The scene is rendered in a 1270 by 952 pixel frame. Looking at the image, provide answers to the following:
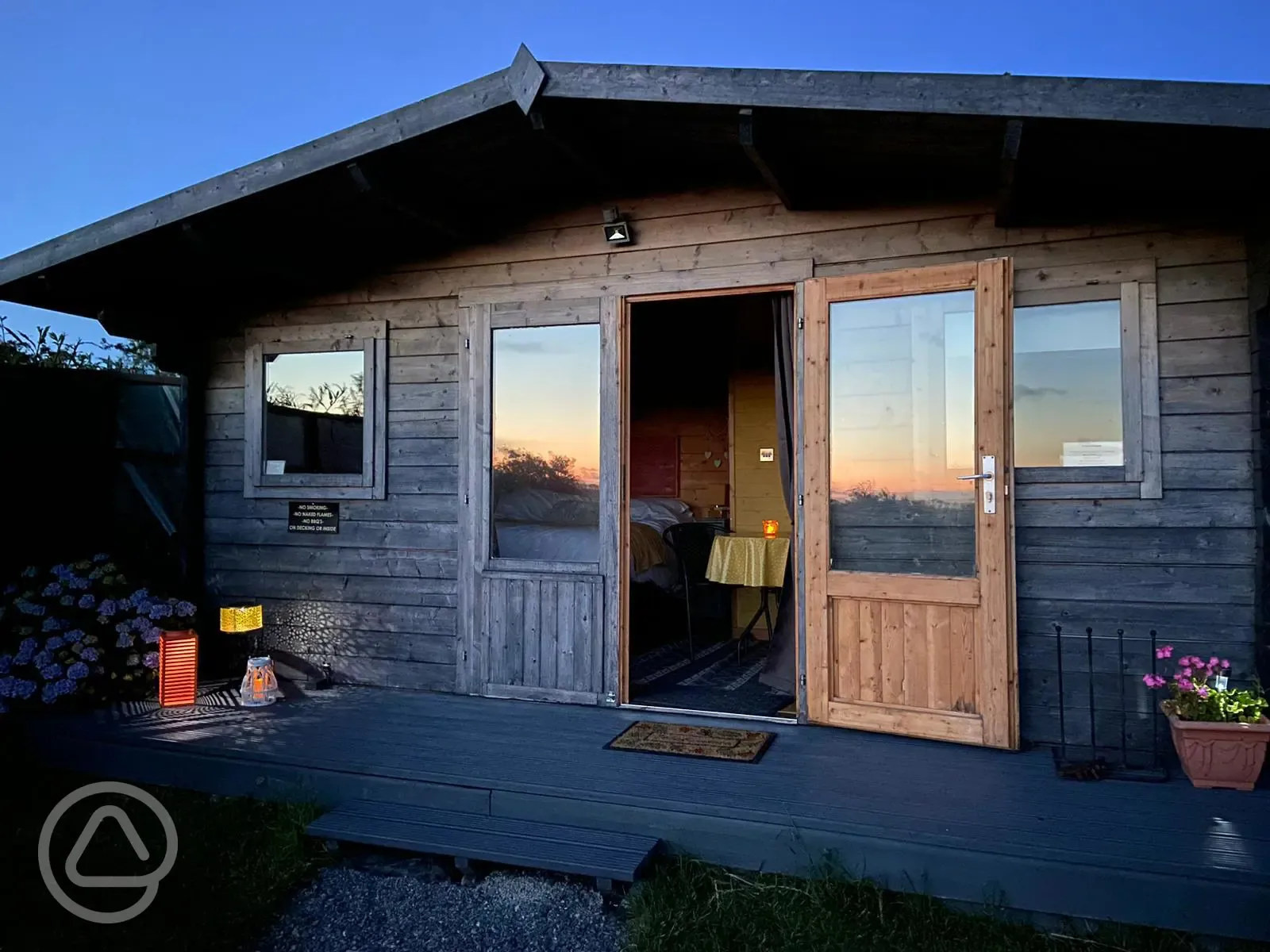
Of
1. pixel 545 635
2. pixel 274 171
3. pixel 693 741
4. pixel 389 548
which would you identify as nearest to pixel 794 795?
pixel 693 741

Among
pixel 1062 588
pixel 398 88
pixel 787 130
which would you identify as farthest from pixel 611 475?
pixel 398 88

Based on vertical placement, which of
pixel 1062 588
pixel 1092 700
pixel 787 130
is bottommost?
pixel 1092 700

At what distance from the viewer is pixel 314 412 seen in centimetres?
500

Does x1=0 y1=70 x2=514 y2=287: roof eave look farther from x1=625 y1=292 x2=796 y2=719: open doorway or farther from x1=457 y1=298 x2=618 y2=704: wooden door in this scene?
x1=625 y1=292 x2=796 y2=719: open doorway

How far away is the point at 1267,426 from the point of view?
3.30 m

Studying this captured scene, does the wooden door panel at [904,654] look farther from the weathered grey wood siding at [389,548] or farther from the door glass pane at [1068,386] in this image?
the weathered grey wood siding at [389,548]

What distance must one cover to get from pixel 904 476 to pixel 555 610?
1826 mm

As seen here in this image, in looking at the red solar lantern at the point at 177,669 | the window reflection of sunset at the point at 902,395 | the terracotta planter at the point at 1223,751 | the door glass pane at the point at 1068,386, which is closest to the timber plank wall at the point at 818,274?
the door glass pane at the point at 1068,386

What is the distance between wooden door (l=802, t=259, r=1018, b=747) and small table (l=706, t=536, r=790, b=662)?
1.34 m

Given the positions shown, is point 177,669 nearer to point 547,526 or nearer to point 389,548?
point 389,548

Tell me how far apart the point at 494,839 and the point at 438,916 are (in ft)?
1.00

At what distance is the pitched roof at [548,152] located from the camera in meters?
2.98

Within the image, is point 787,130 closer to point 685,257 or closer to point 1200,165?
point 685,257

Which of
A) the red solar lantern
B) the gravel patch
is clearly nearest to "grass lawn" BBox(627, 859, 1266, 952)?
the gravel patch
